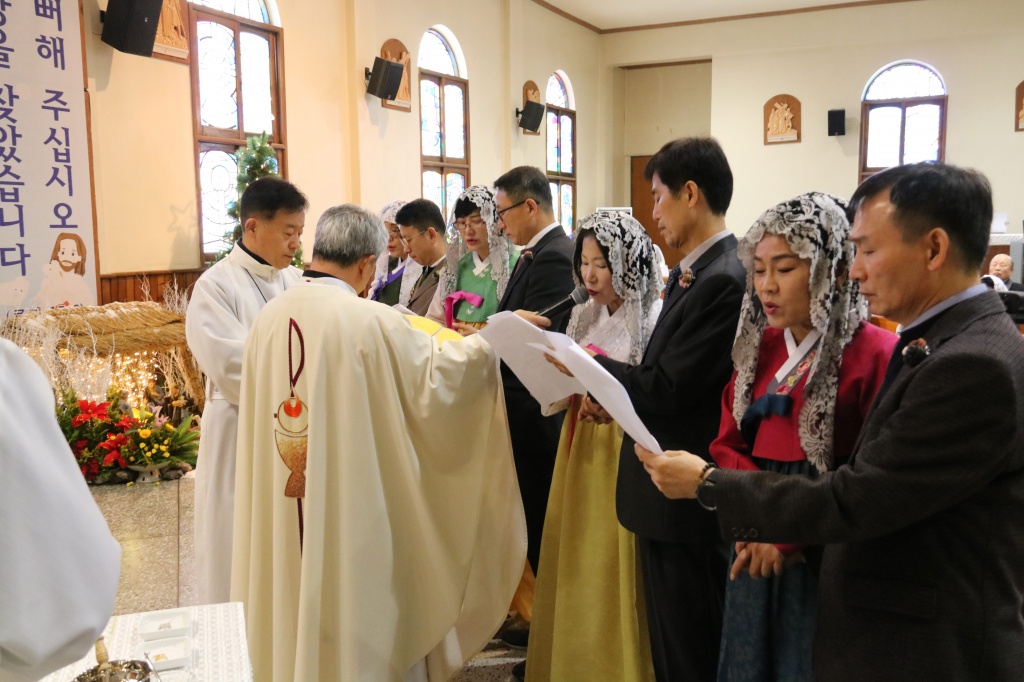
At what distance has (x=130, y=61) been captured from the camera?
605 cm

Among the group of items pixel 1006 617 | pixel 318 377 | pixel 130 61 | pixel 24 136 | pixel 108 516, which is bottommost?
pixel 108 516

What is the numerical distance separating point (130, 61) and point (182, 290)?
1.71 m

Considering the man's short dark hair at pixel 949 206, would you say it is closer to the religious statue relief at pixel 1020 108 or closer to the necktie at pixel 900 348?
the necktie at pixel 900 348

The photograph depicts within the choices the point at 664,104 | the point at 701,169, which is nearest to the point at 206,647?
the point at 701,169

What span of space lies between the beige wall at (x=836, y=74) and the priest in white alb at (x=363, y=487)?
11.4 meters

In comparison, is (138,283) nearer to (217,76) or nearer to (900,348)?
(217,76)

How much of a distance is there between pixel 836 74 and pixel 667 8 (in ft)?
8.91

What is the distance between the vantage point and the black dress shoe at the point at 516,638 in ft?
10.1

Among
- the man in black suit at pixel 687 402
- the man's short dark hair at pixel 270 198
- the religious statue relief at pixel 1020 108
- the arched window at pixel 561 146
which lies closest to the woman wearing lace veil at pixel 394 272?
the man's short dark hair at pixel 270 198

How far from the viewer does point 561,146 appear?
43.1ft

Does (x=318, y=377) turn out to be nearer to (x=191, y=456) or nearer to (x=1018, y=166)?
(x=191, y=456)

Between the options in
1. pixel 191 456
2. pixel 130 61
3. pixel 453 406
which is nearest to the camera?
pixel 453 406

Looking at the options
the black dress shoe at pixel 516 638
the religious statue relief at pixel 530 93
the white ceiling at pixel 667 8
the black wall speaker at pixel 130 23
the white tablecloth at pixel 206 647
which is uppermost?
the white ceiling at pixel 667 8

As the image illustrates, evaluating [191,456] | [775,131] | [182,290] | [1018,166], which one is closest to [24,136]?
[182,290]
